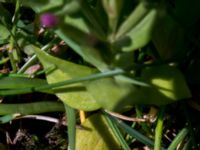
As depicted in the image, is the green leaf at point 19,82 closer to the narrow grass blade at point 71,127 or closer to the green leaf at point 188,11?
the narrow grass blade at point 71,127

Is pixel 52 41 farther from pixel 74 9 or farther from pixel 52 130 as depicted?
pixel 74 9

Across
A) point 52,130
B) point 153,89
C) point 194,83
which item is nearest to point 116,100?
point 153,89

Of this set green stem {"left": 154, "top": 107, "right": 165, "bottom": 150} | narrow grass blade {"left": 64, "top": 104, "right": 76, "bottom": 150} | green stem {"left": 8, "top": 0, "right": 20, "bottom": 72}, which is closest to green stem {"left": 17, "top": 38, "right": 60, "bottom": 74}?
green stem {"left": 8, "top": 0, "right": 20, "bottom": 72}

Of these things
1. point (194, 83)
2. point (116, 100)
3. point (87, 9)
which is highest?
point (87, 9)

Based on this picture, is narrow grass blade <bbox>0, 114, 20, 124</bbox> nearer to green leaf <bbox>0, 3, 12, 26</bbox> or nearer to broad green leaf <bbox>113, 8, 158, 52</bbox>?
green leaf <bbox>0, 3, 12, 26</bbox>

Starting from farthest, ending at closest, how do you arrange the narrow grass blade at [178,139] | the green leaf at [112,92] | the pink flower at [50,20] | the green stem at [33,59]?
1. the green stem at [33,59]
2. the narrow grass blade at [178,139]
3. the green leaf at [112,92]
4. the pink flower at [50,20]

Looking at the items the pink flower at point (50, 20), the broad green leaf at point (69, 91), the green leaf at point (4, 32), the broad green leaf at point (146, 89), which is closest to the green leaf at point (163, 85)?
the broad green leaf at point (146, 89)

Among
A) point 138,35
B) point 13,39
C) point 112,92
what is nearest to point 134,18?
point 138,35
